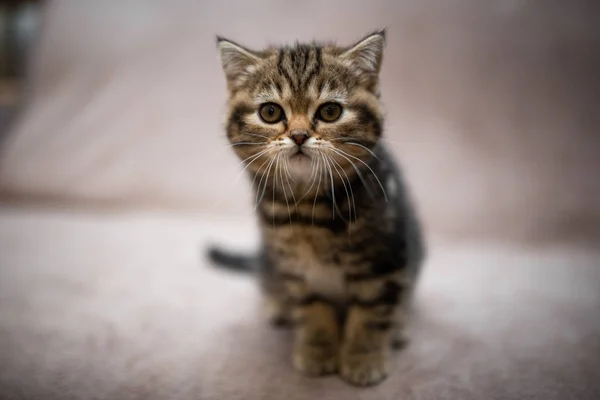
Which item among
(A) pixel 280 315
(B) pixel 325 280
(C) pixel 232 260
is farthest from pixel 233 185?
(B) pixel 325 280

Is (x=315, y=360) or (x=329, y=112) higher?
(x=329, y=112)

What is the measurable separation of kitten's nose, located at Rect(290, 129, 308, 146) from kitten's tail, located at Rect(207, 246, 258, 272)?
534 millimetres

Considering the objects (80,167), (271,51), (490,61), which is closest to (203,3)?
(271,51)

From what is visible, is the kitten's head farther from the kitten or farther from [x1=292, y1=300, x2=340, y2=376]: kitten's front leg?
[x1=292, y1=300, x2=340, y2=376]: kitten's front leg

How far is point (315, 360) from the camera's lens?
0.81 metres

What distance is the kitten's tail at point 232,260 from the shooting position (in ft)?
3.83

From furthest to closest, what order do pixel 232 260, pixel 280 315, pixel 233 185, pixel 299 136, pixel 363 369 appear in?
pixel 233 185, pixel 232 260, pixel 280 315, pixel 363 369, pixel 299 136

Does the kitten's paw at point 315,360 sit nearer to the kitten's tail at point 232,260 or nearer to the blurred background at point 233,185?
the blurred background at point 233,185

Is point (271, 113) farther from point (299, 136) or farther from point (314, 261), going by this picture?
point (314, 261)

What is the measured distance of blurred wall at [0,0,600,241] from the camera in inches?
34.2

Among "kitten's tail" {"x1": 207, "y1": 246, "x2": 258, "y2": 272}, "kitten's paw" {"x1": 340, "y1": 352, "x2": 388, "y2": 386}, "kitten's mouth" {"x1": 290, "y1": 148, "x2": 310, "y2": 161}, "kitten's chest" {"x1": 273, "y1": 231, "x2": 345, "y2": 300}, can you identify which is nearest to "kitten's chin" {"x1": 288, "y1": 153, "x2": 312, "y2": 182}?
"kitten's mouth" {"x1": 290, "y1": 148, "x2": 310, "y2": 161}

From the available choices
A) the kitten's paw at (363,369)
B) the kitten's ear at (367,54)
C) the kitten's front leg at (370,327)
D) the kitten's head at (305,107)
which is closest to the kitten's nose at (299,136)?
the kitten's head at (305,107)

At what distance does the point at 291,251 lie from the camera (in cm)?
83

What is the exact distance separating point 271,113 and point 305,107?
0.06 m
